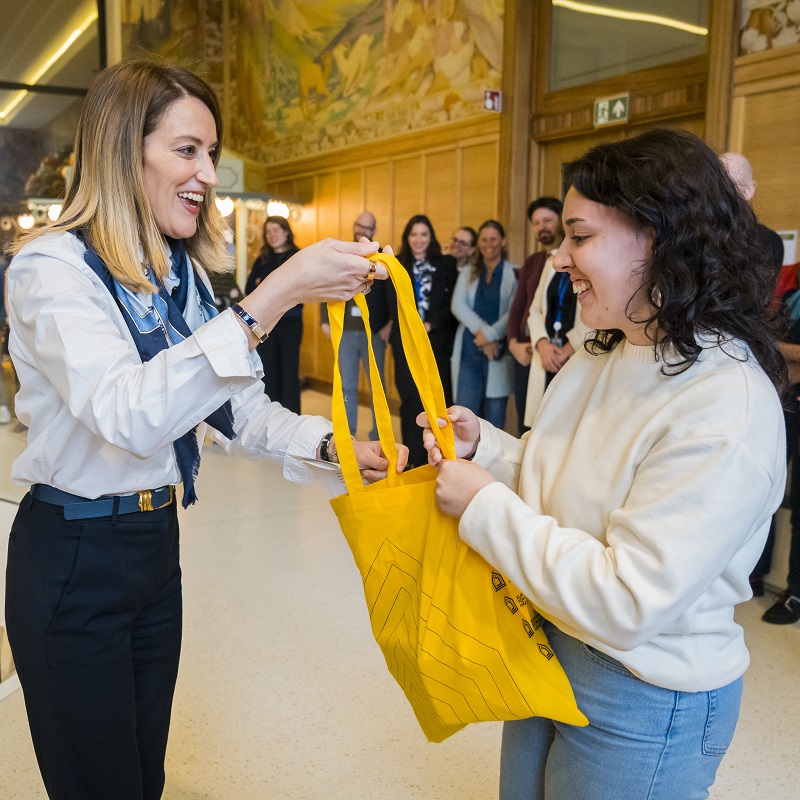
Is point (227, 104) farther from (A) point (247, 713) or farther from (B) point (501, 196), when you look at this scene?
(A) point (247, 713)

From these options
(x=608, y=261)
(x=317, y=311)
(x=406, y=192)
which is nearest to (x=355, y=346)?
(x=406, y=192)

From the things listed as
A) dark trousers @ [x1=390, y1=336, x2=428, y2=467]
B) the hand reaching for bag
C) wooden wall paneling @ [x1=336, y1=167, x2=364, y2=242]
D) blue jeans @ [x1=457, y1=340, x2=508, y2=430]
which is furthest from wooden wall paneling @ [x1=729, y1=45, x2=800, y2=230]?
wooden wall paneling @ [x1=336, y1=167, x2=364, y2=242]

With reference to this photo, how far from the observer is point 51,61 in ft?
15.7

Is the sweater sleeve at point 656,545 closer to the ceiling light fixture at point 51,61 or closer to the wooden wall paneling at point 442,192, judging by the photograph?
the ceiling light fixture at point 51,61

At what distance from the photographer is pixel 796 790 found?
2410 mm

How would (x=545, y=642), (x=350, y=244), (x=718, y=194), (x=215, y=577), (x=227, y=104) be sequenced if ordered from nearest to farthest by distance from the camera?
(x=718, y=194) < (x=545, y=642) < (x=350, y=244) < (x=215, y=577) < (x=227, y=104)

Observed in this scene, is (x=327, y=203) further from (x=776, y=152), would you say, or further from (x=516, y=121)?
(x=776, y=152)

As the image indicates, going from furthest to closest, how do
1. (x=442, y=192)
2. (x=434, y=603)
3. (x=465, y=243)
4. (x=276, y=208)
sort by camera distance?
(x=276, y=208) < (x=442, y=192) < (x=465, y=243) < (x=434, y=603)

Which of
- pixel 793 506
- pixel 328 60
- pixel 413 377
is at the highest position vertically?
pixel 328 60

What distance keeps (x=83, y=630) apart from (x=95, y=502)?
0.24m

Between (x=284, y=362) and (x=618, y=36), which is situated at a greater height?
(x=618, y=36)

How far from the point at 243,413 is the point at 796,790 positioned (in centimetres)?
197

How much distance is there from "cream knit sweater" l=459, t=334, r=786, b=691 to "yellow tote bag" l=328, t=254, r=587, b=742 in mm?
84

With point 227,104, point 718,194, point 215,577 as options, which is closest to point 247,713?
point 215,577
